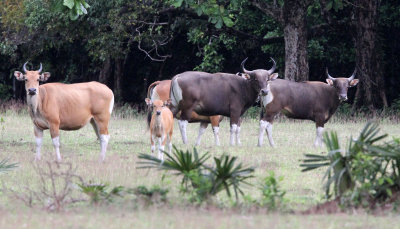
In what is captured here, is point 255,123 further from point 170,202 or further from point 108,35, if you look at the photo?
point 170,202

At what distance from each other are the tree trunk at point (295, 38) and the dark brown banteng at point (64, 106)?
38.9ft

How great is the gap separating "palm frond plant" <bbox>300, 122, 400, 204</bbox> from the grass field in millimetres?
403

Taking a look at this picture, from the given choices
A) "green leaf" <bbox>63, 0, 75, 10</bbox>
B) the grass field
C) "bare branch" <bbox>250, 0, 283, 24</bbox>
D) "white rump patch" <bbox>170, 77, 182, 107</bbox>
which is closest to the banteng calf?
the grass field

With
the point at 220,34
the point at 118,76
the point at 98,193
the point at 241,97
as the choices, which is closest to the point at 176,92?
the point at 241,97

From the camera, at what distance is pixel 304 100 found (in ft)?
58.0

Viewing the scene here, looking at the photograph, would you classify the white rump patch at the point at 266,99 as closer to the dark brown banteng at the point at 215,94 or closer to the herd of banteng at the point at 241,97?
the herd of banteng at the point at 241,97

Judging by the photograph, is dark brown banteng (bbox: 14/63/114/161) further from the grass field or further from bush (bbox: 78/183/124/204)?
bush (bbox: 78/183/124/204)

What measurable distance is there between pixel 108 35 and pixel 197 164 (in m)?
19.1

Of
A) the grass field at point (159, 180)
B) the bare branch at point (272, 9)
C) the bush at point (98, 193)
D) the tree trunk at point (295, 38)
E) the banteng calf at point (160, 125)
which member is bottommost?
the grass field at point (159, 180)

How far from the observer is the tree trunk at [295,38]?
25516mm

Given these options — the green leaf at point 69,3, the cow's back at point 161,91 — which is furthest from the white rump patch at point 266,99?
the green leaf at point 69,3

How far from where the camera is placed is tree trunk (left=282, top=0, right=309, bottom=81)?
2552 centimetres

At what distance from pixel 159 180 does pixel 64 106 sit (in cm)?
397

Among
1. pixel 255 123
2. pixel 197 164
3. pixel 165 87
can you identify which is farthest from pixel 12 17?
pixel 197 164
